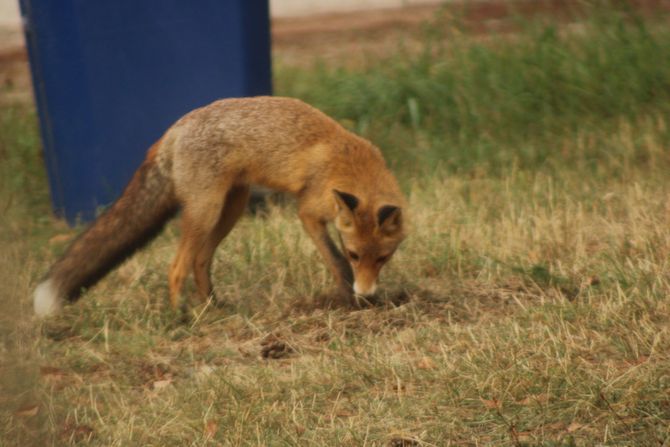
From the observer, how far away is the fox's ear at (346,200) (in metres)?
5.56

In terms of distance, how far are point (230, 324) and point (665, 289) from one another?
2.25m

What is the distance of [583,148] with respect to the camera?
8031 mm

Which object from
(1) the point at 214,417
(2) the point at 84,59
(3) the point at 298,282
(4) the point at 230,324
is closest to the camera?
(1) the point at 214,417

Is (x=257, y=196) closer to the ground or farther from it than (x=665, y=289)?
closer to the ground

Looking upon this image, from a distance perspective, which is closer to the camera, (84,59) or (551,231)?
(551,231)

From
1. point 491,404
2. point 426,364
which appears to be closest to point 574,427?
point 491,404

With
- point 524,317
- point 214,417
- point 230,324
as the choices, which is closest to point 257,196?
point 230,324

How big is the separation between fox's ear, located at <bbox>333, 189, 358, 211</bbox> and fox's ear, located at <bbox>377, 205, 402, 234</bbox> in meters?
0.15

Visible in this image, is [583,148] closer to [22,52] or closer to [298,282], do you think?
[298,282]

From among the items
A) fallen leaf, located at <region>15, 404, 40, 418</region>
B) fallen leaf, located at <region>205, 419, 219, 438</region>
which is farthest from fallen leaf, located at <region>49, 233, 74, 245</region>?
fallen leaf, located at <region>15, 404, 40, 418</region>

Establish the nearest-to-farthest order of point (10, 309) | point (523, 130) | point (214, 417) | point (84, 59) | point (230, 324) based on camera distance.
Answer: point (10, 309) < point (214, 417) < point (230, 324) < point (84, 59) < point (523, 130)

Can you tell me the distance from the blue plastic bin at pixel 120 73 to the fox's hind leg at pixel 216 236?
1.71m

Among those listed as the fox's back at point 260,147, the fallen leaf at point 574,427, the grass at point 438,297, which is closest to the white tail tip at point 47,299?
the grass at point 438,297

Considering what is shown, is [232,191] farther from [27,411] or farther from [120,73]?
[27,411]
